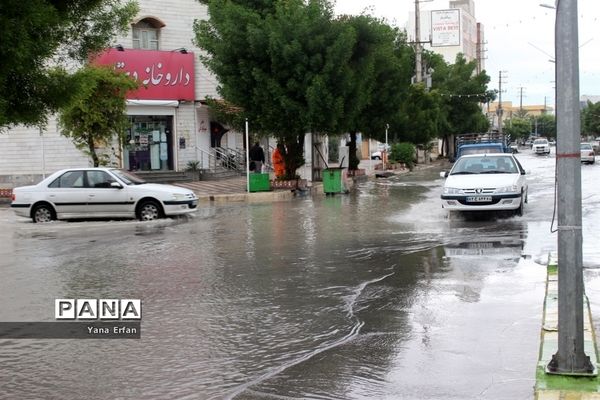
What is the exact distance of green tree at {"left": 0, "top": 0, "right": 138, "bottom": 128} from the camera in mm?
6387

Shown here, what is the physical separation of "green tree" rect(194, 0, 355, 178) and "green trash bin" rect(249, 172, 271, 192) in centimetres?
174

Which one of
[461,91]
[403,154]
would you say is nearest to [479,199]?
[403,154]

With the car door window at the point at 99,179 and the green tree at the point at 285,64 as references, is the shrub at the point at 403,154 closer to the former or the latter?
the green tree at the point at 285,64

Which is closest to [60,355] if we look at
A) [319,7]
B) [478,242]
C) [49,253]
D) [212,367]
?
[212,367]

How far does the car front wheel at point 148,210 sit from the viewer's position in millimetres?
17922

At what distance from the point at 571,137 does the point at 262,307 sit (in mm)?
4183

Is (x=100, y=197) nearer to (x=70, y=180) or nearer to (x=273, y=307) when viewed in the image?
(x=70, y=180)

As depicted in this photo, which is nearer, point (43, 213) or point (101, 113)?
point (43, 213)

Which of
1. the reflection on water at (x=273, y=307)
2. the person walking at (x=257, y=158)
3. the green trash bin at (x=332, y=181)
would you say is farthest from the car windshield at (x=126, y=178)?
the person walking at (x=257, y=158)

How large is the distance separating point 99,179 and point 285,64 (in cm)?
946

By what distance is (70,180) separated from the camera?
1797 centimetres

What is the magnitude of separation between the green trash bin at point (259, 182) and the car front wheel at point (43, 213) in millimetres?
9017

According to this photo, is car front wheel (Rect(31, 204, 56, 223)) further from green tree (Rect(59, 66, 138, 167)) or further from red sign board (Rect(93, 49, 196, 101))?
red sign board (Rect(93, 49, 196, 101))

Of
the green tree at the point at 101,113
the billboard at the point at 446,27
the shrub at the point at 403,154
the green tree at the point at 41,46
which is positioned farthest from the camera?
the billboard at the point at 446,27
